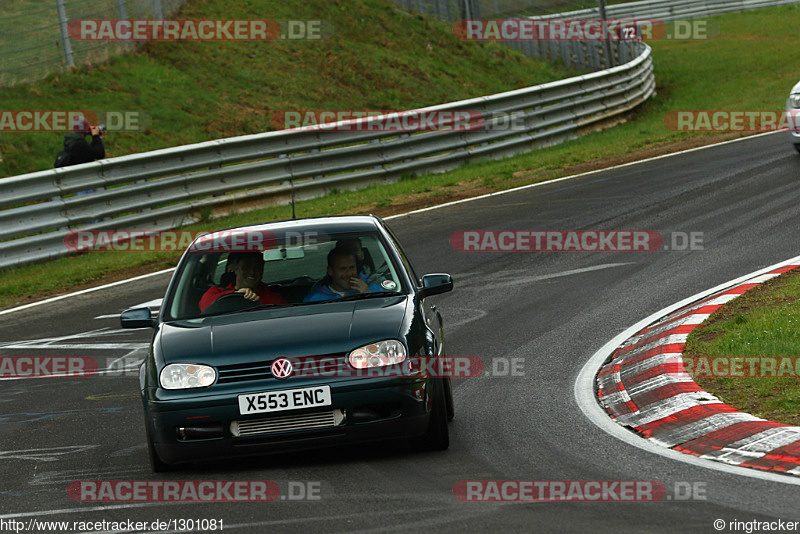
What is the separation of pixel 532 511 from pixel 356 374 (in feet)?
4.73

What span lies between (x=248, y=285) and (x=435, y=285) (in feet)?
3.92

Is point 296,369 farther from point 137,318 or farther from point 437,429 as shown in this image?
point 137,318

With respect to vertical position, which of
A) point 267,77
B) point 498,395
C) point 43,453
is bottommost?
point 498,395

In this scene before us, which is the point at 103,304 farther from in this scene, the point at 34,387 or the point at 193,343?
the point at 193,343

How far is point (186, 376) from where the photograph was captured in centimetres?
640

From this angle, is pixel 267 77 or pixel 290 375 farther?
pixel 267 77

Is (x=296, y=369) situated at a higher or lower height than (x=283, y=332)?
lower

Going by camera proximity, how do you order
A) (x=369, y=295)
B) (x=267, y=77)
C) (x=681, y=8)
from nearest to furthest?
(x=369, y=295), (x=267, y=77), (x=681, y=8)

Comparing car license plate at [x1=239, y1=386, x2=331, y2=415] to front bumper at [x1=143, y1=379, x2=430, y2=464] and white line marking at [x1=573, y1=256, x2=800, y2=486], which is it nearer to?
front bumper at [x1=143, y1=379, x2=430, y2=464]

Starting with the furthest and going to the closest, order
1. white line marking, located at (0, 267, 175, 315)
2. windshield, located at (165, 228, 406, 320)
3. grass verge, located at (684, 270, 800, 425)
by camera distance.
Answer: white line marking, located at (0, 267, 175, 315), windshield, located at (165, 228, 406, 320), grass verge, located at (684, 270, 800, 425)

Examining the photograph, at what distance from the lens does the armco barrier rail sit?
619 inches

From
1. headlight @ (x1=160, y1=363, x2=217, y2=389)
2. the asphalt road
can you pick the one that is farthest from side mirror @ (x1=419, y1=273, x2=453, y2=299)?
headlight @ (x1=160, y1=363, x2=217, y2=389)

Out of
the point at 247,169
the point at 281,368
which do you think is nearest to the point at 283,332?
the point at 281,368

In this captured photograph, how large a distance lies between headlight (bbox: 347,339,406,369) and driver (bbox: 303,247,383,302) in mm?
838
